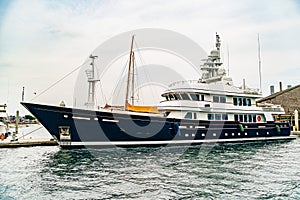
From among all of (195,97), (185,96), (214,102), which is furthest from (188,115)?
(214,102)

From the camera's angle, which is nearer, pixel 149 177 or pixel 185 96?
pixel 149 177

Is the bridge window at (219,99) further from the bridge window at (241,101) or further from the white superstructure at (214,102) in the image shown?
the bridge window at (241,101)

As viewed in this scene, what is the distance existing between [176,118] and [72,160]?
10.3 metres

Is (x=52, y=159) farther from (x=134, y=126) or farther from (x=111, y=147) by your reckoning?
(x=134, y=126)

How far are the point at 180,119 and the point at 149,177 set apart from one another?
1235cm

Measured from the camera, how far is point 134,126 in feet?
76.8

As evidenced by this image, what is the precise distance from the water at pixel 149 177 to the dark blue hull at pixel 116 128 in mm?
3232

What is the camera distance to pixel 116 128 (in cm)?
2291

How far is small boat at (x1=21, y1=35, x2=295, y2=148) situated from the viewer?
879 inches

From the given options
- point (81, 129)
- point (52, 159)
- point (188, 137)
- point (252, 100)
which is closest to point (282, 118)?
point (252, 100)

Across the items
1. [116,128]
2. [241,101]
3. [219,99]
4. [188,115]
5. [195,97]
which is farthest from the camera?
[241,101]

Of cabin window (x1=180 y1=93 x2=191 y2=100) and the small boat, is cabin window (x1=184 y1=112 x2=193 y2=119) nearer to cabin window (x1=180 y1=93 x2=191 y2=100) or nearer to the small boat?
the small boat

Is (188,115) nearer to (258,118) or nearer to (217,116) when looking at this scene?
(217,116)

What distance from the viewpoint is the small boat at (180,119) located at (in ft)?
73.3
